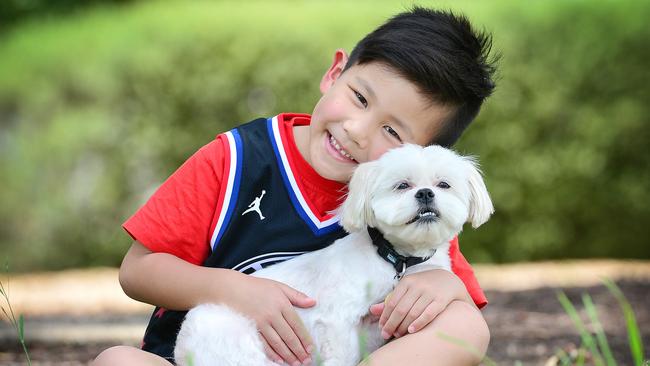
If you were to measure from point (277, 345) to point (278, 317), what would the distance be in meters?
0.09

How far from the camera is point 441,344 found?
9.64 feet

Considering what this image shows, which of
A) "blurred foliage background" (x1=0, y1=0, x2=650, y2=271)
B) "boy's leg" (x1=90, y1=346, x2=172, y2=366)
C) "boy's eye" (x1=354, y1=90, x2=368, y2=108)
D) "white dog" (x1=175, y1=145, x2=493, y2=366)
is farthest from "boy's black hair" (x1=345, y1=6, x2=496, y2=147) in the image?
"blurred foliage background" (x1=0, y1=0, x2=650, y2=271)

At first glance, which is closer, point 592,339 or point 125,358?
point 125,358

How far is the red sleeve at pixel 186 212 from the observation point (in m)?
3.23

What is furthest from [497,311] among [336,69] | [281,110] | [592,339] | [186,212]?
[186,212]

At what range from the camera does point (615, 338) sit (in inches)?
231

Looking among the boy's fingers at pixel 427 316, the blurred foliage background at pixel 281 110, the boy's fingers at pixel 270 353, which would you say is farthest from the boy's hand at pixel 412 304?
the blurred foliage background at pixel 281 110

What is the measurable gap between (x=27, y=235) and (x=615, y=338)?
608cm

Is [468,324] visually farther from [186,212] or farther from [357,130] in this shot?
[186,212]

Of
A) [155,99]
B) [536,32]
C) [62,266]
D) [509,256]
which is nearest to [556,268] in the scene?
[509,256]

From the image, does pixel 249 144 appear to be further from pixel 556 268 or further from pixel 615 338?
pixel 556 268

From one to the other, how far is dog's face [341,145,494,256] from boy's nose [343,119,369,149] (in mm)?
180

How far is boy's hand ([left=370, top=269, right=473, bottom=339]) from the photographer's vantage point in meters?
2.95

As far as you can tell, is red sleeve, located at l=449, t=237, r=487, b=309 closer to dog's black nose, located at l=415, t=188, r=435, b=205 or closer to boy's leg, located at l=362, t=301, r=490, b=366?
boy's leg, located at l=362, t=301, r=490, b=366
